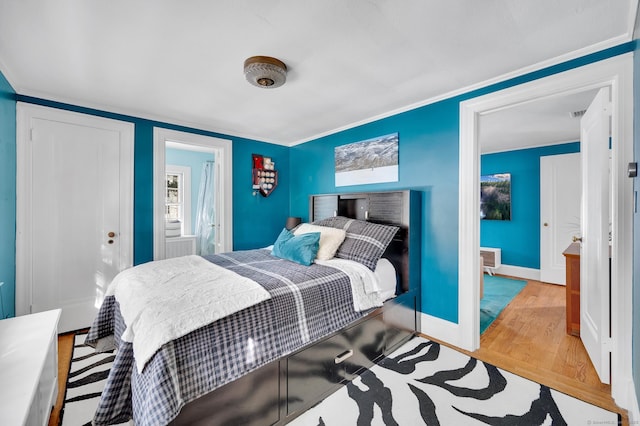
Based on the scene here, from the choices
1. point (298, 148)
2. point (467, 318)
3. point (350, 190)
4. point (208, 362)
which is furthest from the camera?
point (298, 148)

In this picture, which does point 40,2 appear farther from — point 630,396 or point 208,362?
point 630,396

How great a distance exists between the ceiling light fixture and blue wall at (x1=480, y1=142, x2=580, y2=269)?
4737 mm

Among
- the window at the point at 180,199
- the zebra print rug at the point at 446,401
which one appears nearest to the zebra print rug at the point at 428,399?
the zebra print rug at the point at 446,401

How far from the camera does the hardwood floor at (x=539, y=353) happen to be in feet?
6.20

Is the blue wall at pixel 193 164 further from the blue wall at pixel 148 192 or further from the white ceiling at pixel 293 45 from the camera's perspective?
the white ceiling at pixel 293 45

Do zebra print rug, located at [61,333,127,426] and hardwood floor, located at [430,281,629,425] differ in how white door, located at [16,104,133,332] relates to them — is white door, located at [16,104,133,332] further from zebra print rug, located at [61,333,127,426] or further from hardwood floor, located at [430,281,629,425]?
hardwood floor, located at [430,281,629,425]

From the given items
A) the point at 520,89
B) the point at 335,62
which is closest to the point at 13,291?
the point at 335,62

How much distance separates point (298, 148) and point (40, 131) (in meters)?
2.95

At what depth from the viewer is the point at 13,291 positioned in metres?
2.49

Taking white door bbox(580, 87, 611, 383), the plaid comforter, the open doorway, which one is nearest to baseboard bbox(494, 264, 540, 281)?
the open doorway

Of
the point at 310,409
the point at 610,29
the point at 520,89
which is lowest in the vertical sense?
the point at 310,409

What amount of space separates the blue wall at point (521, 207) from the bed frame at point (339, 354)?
333 centimetres

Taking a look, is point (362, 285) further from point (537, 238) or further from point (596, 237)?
point (537, 238)

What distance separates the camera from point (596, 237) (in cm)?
208
